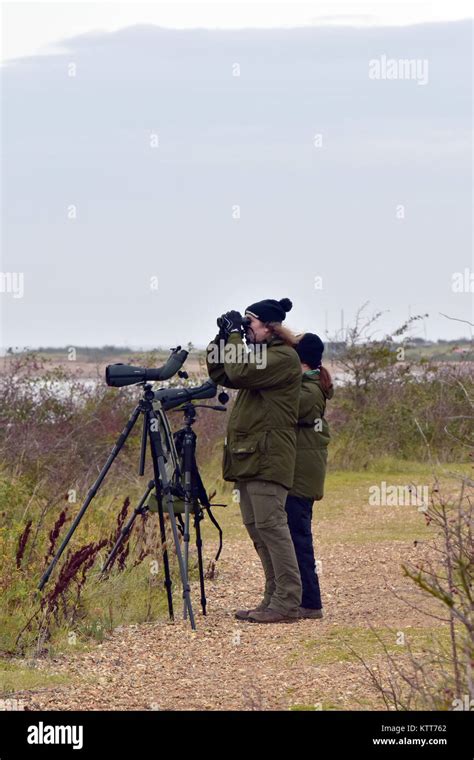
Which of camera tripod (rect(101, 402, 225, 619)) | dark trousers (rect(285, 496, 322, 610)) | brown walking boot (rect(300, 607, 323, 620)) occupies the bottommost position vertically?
brown walking boot (rect(300, 607, 323, 620))

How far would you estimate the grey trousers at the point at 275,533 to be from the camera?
8.26 metres

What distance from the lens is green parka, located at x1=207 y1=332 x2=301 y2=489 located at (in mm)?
8109

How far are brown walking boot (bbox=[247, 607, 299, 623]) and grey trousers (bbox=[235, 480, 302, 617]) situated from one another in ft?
0.08

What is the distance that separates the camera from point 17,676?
6.73m

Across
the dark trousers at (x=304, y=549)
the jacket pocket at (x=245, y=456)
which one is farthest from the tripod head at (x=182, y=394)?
the dark trousers at (x=304, y=549)

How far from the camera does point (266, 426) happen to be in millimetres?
8172

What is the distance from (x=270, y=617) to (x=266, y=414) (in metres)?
1.34

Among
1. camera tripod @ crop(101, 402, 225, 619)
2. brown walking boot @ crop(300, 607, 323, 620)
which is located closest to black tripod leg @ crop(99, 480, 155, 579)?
camera tripod @ crop(101, 402, 225, 619)

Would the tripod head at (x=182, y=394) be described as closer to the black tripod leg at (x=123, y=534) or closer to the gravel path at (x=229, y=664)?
the black tripod leg at (x=123, y=534)

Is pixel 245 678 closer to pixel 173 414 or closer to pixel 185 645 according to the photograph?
pixel 185 645

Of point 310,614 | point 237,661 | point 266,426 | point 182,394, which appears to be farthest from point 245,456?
point 237,661

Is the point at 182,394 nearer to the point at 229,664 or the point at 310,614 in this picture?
the point at 310,614

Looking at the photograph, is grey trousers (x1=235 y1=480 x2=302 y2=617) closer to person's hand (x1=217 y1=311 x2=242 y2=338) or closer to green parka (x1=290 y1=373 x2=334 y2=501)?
green parka (x1=290 y1=373 x2=334 y2=501)
